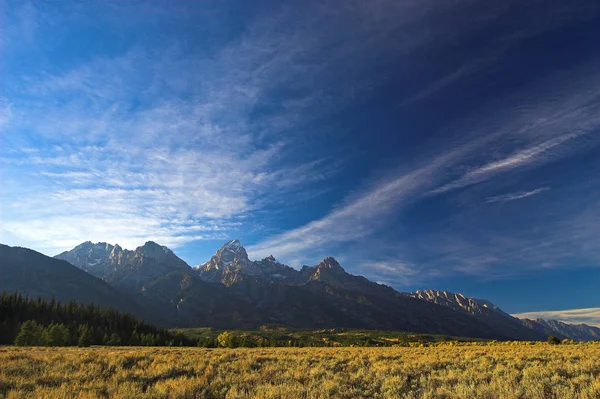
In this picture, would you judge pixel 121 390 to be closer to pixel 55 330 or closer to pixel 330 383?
pixel 330 383

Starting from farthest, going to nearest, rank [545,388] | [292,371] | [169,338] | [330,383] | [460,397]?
1. [169,338]
2. [292,371]
3. [330,383]
4. [545,388]
5. [460,397]

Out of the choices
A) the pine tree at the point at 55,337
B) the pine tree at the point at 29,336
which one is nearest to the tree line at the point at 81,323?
the pine tree at the point at 55,337

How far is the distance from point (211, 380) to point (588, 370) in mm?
21547

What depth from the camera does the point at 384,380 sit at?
16.9 metres

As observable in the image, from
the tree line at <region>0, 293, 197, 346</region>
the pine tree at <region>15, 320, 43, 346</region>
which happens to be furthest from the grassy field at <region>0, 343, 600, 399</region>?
the tree line at <region>0, 293, 197, 346</region>

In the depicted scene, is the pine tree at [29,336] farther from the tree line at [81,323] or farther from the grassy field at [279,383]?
the grassy field at [279,383]

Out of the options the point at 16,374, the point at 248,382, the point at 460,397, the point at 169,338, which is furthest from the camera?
the point at 169,338

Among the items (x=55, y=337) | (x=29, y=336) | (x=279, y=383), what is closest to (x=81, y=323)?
(x=55, y=337)

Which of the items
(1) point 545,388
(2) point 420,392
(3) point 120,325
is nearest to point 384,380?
(2) point 420,392

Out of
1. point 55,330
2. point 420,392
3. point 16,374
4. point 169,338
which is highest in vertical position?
point 420,392

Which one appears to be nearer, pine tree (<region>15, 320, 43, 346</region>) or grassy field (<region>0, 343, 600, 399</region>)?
grassy field (<region>0, 343, 600, 399</region>)

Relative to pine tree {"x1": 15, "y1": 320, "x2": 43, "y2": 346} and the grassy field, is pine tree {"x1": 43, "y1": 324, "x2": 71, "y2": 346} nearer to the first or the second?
pine tree {"x1": 15, "y1": 320, "x2": 43, "y2": 346}

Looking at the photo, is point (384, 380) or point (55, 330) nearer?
point (384, 380)

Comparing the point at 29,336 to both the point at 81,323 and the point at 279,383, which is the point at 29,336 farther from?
the point at 81,323
